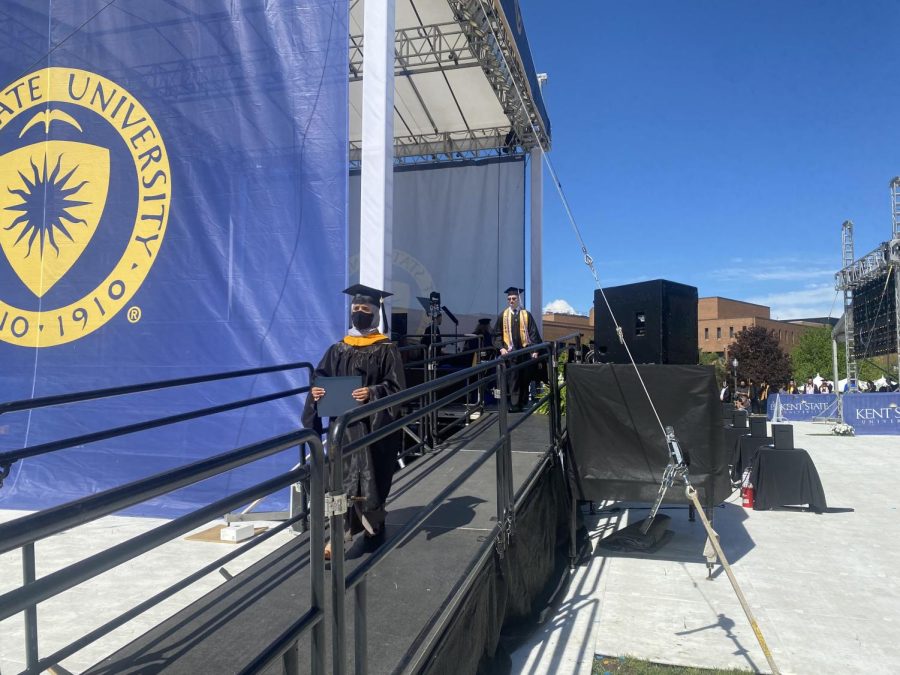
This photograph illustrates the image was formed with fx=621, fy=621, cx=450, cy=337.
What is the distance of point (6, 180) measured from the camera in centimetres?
764

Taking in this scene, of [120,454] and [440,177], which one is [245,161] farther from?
[440,177]

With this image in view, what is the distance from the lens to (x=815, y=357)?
43938mm

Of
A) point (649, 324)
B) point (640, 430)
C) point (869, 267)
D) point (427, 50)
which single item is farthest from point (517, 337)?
point (869, 267)

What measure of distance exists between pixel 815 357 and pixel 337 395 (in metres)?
48.8

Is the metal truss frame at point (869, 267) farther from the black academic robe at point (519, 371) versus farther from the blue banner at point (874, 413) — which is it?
the black academic robe at point (519, 371)

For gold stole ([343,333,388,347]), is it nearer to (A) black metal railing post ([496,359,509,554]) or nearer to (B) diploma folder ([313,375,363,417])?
(B) diploma folder ([313,375,363,417])

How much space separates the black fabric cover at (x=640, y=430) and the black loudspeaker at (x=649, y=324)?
1.36 ft

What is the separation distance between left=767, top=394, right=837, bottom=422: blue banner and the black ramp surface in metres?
19.8

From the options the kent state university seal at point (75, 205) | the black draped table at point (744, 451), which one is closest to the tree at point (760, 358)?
the black draped table at point (744, 451)

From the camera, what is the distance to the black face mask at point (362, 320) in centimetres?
368

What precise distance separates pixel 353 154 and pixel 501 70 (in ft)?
18.1

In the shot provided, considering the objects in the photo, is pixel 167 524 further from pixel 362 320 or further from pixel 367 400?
pixel 362 320

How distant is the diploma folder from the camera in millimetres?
2938

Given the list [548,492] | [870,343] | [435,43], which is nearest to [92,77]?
[435,43]
